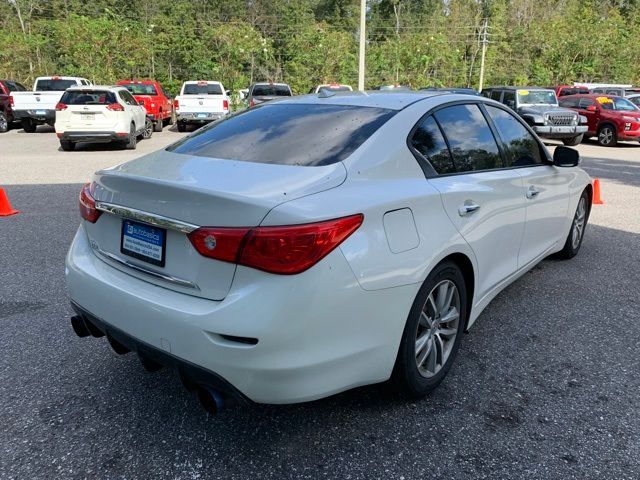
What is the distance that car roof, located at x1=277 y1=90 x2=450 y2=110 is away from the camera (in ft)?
10.2

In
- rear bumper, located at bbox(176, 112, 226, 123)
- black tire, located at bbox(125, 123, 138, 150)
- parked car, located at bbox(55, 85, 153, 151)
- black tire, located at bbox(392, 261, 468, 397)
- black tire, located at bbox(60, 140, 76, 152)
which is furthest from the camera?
rear bumper, located at bbox(176, 112, 226, 123)

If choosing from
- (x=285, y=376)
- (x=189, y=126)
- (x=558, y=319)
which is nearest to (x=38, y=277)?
(x=285, y=376)

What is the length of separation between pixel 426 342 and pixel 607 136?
1781 cm

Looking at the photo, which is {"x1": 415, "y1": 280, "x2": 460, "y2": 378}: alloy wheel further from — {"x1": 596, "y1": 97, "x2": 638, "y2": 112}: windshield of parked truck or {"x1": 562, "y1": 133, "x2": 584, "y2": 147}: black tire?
{"x1": 596, "y1": 97, "x2": 638, "y2": 112}: windshield of parked truck

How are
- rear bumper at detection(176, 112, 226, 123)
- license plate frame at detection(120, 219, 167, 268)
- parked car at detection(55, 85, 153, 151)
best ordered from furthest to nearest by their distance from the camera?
rear bumper at detection(176, 112, 226, 123)
parked car at detection(55, 85, 153, 151)
license plate frame at detection(120, 219, 167, 268)

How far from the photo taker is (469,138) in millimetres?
3334

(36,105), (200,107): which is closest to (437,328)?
(200,107)

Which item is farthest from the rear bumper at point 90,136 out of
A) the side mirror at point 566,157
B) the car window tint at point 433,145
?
the car window tint at point 433,145

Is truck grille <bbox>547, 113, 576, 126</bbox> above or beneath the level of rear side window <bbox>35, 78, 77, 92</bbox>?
beneath

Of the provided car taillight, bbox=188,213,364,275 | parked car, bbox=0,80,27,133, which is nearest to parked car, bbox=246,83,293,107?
parked car, bbox=0,80,27,133

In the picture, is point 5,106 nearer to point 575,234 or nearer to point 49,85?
point 49,85

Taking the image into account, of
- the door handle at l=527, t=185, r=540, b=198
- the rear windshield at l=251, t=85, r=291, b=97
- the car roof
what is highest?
the car roof

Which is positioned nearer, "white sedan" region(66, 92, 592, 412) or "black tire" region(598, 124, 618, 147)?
"white sedan" region(66, 92, 592, 412)

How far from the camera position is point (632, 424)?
8.82 ft
